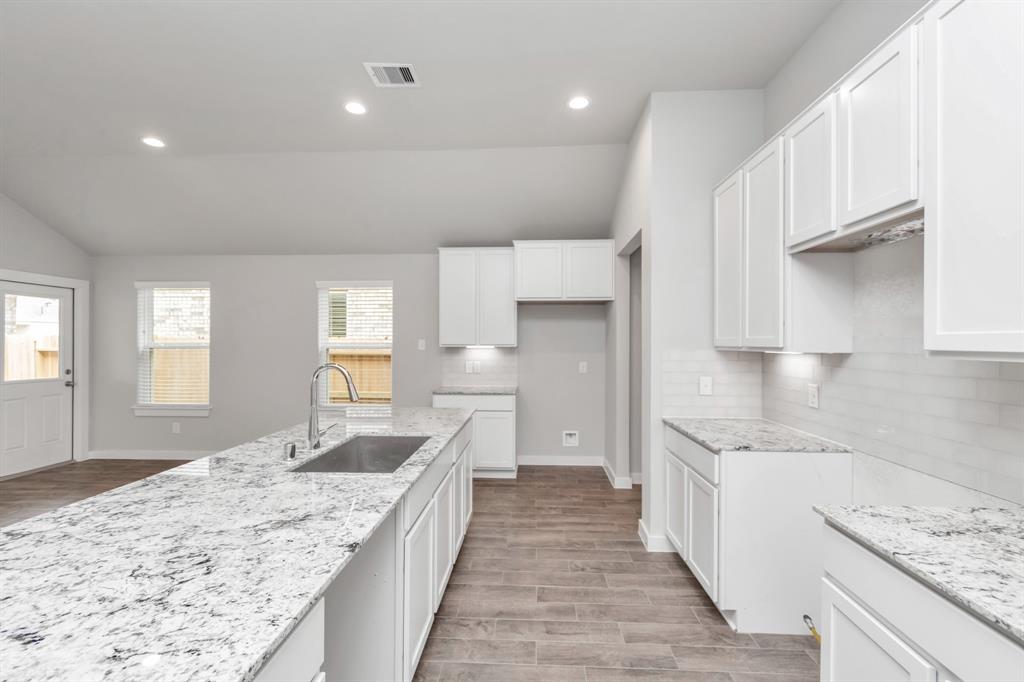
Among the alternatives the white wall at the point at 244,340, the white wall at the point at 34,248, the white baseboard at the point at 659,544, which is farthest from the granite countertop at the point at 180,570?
the white wall at the point at 34,248

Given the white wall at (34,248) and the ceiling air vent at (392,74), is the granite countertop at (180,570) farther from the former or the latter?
the white wall at (34,248)

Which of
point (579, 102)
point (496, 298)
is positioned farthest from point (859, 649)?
point (496, 298)

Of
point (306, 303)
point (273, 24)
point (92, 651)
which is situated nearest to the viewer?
point (92, 651)

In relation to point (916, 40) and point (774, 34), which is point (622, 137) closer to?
point (774, 34)

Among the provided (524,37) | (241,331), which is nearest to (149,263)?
(241,331)

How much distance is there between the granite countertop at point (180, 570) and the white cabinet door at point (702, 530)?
60.0 inches

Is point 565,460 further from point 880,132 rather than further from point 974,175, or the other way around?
point 974,175

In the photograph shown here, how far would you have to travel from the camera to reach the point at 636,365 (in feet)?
15.6

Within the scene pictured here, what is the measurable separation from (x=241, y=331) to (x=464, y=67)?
430 centimetres

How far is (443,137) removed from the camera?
3.87 m

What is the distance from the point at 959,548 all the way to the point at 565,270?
3918 mm

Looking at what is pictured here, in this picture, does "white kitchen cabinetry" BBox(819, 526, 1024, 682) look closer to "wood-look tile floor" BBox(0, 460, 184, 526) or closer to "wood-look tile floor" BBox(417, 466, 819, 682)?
"wood-look tile floor" BBox(417, 466, 819, 682)

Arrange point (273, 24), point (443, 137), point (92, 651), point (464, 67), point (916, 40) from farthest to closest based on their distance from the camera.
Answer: point (443, 137) → point (464, 67) → point (273, 24) → point (916, 40) → point (92, 651)

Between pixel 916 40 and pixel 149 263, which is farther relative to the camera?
pixel 149 263
